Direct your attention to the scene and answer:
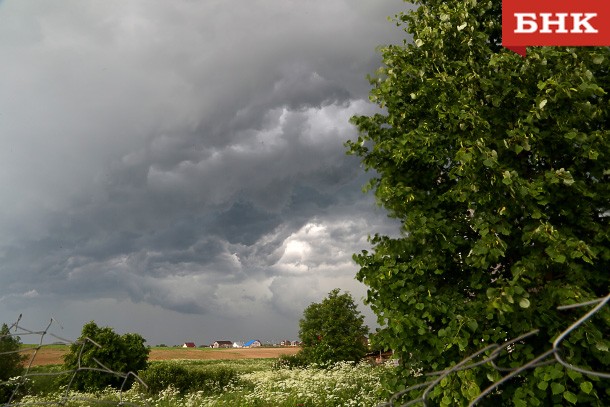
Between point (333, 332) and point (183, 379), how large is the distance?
1659 centimetres

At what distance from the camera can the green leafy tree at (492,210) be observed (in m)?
9.12

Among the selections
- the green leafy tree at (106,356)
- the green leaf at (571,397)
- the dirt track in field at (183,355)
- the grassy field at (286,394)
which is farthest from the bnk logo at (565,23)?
the dirt track in field at (183,355)

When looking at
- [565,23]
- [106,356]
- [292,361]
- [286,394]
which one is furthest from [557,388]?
[292,361]

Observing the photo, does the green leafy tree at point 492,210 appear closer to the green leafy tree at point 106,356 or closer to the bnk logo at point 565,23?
the bnk logo at point 565,23

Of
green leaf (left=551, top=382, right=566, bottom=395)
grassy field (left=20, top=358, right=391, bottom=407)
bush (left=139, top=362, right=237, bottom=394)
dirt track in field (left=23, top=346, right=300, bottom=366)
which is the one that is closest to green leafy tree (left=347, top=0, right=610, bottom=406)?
green leaf (left=551, top=382, right=566, bottom=395)

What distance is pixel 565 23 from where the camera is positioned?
33.5 feet

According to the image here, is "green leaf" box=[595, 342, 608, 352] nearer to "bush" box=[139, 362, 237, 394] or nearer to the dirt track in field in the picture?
"bush" box=[139, 362, 237, 394]

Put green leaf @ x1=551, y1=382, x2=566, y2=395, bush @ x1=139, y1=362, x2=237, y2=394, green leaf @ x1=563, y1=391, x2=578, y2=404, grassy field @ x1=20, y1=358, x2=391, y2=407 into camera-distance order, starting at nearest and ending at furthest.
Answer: green leaf @ x1=563, y1=391, x2=578, y2=404, green leaf @ x1=551, y1=382, x2=566, y2=395, grassy field @ x1=20, y1=358, x2=391, y2=407, bush @ x1=139, y1=362, x2=237, y2=394

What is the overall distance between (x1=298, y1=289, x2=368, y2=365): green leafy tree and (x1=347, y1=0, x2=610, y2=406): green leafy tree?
28.9 metres

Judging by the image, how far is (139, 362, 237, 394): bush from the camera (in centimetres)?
2708

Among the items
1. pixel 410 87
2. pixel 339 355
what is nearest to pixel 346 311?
pixel 339 355

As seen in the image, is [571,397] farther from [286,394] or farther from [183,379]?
[183,379]

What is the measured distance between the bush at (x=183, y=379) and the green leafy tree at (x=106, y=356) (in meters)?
5.48

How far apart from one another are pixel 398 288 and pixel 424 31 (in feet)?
20.0
